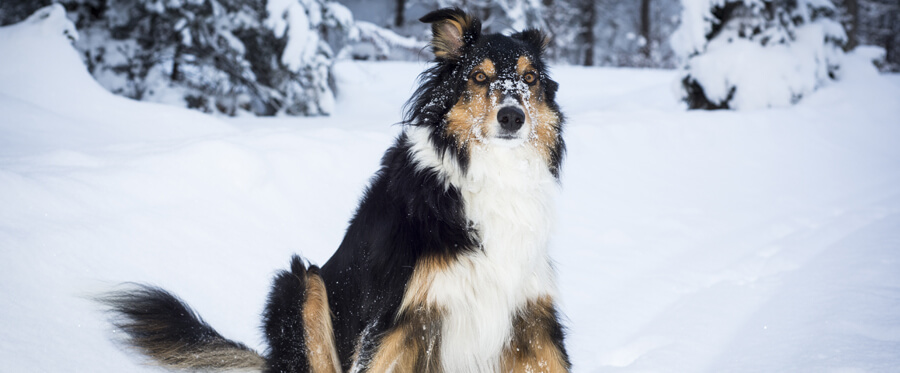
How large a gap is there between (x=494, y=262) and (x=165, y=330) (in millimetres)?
1578

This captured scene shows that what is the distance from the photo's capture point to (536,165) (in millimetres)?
2807

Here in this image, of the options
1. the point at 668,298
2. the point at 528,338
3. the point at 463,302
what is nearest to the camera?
the point at 463,302

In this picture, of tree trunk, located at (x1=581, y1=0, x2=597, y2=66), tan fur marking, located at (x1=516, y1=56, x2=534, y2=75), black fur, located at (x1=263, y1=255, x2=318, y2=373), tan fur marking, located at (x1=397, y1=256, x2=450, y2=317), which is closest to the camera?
tan fur marking, located at (x1=397, y1=256, x2=450, y2=317)

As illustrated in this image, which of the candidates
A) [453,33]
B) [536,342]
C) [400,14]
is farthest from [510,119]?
[400,14]

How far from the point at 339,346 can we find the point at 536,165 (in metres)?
1.31

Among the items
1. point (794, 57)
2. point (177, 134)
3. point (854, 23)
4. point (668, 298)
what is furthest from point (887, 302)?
point (854, 23)

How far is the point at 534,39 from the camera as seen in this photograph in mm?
3379

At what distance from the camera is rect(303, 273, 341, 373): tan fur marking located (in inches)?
105

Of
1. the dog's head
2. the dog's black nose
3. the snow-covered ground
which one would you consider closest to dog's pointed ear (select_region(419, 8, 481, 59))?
the dog's head

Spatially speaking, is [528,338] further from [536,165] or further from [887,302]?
[887,302]

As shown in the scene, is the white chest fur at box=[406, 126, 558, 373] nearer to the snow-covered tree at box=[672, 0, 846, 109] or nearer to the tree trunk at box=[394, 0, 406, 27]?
the snow-covered tree at box=[672, 0, 846, 109]

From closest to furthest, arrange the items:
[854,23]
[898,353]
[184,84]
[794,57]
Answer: [898,353] → [184,84] → [794,57] → [854,23]

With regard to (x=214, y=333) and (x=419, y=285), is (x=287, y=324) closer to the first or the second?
(x=214, y=333)

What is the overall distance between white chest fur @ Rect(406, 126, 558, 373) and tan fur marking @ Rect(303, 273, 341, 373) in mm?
566
